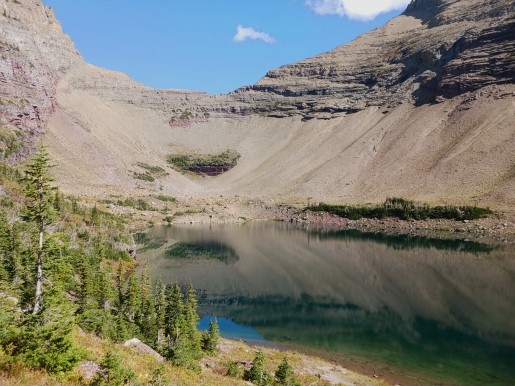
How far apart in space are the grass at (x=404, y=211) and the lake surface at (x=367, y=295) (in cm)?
1678

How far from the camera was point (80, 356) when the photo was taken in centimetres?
1365

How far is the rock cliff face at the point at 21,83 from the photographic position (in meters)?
139

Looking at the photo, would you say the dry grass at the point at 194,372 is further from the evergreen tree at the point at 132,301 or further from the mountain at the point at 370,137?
the mountain at the point at 370,137

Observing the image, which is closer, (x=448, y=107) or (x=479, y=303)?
(x=479, y=303)

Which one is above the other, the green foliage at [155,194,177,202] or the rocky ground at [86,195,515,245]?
the green foliage at [155,194,177,202]

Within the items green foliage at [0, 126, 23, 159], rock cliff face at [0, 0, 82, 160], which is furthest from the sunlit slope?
green foliage at [0, 126, 23, 159]

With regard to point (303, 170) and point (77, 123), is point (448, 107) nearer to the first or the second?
point (303, 170)

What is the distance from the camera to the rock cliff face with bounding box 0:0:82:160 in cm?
13925

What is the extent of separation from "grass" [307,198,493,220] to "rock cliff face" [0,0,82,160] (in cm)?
9619

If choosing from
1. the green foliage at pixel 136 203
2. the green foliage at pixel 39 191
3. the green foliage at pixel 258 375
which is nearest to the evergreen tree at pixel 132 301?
the green foliage at pixel 258 375

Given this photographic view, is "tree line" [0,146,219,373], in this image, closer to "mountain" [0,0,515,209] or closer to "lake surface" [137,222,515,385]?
"lake surface" [137,222,515,385]

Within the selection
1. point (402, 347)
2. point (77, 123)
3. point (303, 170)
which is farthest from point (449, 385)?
point (77, 123)

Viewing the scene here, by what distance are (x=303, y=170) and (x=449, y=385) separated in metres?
146

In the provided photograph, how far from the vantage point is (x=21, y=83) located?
15825cm
